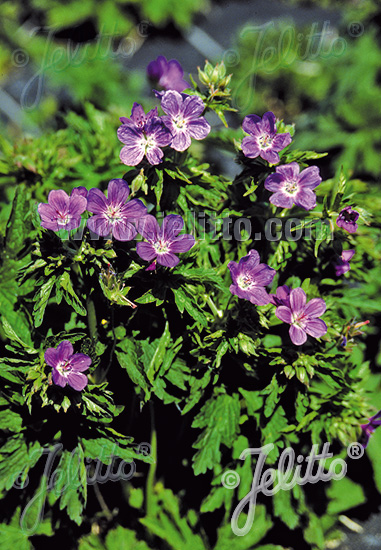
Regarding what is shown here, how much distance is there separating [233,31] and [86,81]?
166 cm

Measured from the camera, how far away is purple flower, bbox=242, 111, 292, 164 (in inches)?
63.6

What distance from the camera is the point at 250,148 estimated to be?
161cm

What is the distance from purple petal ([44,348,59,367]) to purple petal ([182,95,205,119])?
2.56 feet

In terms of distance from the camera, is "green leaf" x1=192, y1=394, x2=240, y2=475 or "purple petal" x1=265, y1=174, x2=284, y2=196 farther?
"green leaf" x1=192, y1=394, x2=240, y2=475

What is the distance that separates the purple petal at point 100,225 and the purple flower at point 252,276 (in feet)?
1.19

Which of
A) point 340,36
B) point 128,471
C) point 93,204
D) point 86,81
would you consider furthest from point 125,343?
point 340,36

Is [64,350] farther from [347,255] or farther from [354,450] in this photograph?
[354,450]

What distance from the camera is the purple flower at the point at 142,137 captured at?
61.0 inches

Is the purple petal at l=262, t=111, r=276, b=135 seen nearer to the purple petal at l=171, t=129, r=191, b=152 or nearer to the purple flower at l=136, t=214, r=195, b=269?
the purple petal at l=171, t=129, r=191, b=152

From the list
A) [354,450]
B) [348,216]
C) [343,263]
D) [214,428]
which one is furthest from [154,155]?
[354,450]

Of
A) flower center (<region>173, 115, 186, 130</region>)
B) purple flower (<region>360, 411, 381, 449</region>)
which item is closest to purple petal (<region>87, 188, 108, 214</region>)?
flower center (<region>173, 115, 186, 130</region>)

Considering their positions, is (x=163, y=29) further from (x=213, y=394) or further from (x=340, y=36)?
(x=213, y=394)

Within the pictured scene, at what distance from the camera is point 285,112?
478 centimetres

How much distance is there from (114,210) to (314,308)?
25.7 inches
